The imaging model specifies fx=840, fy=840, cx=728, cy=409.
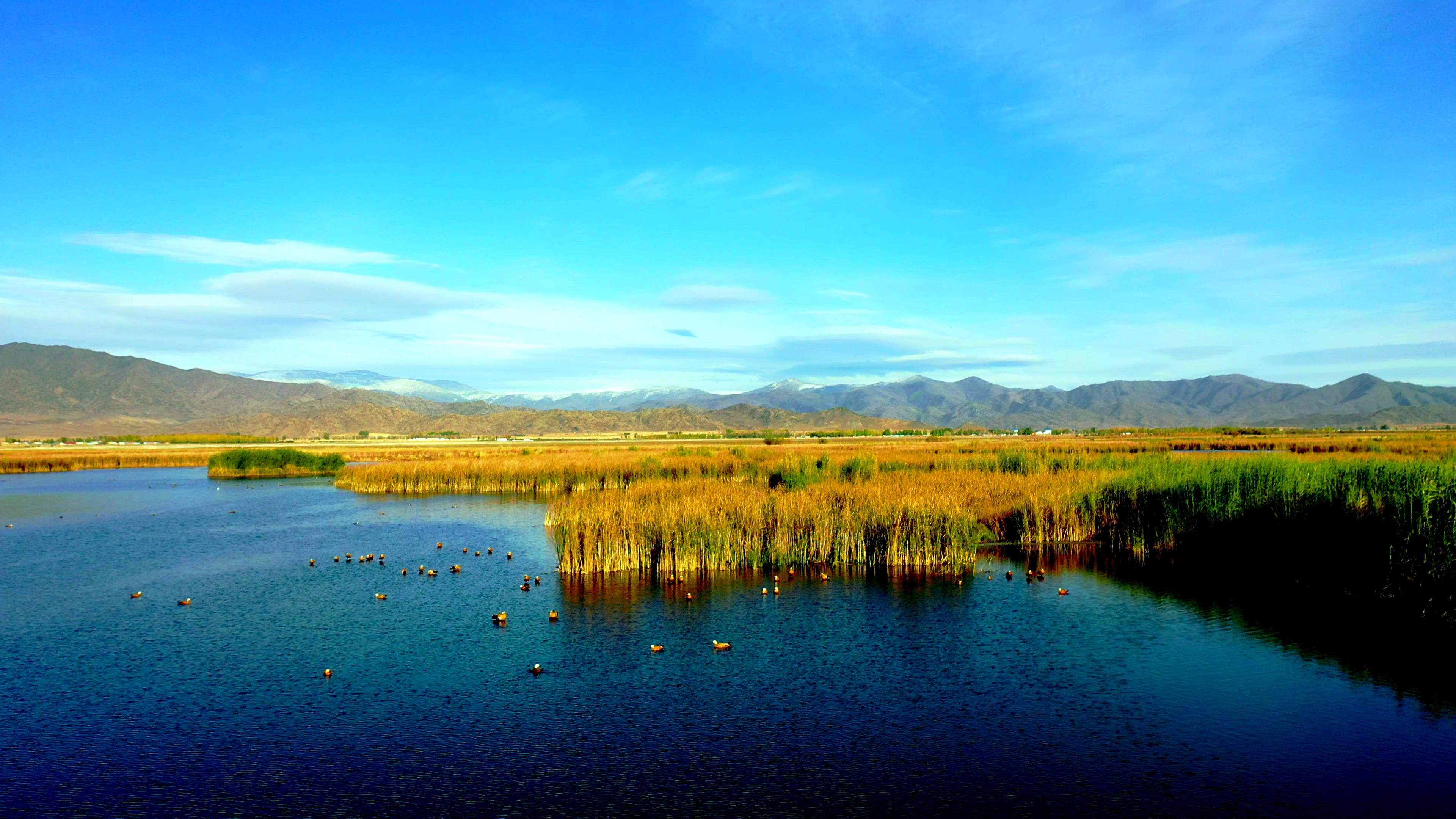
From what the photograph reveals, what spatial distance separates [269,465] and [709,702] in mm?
57191

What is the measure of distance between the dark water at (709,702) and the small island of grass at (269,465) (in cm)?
4033

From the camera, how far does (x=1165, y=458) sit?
102 ft

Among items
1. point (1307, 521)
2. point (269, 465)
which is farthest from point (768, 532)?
point (269, 465)

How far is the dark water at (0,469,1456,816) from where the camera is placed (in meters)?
9.04

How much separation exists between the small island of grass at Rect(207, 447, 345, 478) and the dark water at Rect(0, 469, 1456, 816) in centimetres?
4033

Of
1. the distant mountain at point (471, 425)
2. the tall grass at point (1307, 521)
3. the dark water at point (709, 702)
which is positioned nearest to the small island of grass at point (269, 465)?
the dark water at point (709, 702)

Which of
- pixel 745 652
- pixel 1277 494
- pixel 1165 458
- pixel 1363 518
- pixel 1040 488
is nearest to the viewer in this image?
pixel 745 652

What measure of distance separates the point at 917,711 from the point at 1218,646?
254 inches

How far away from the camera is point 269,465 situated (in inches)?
2325

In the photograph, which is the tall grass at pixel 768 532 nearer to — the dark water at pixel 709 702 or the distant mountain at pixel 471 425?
the dark water at pixel 709 702

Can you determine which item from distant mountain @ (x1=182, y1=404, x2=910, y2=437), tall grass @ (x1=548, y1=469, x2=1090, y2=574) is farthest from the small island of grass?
distant mountain @ (x1=182, y1=404, x2=910, y2=437)

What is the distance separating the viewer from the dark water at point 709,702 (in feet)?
29.7

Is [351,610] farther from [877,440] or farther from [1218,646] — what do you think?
[877,440]

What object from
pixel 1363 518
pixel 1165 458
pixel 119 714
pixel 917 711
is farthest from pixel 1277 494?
pixel 119 714
